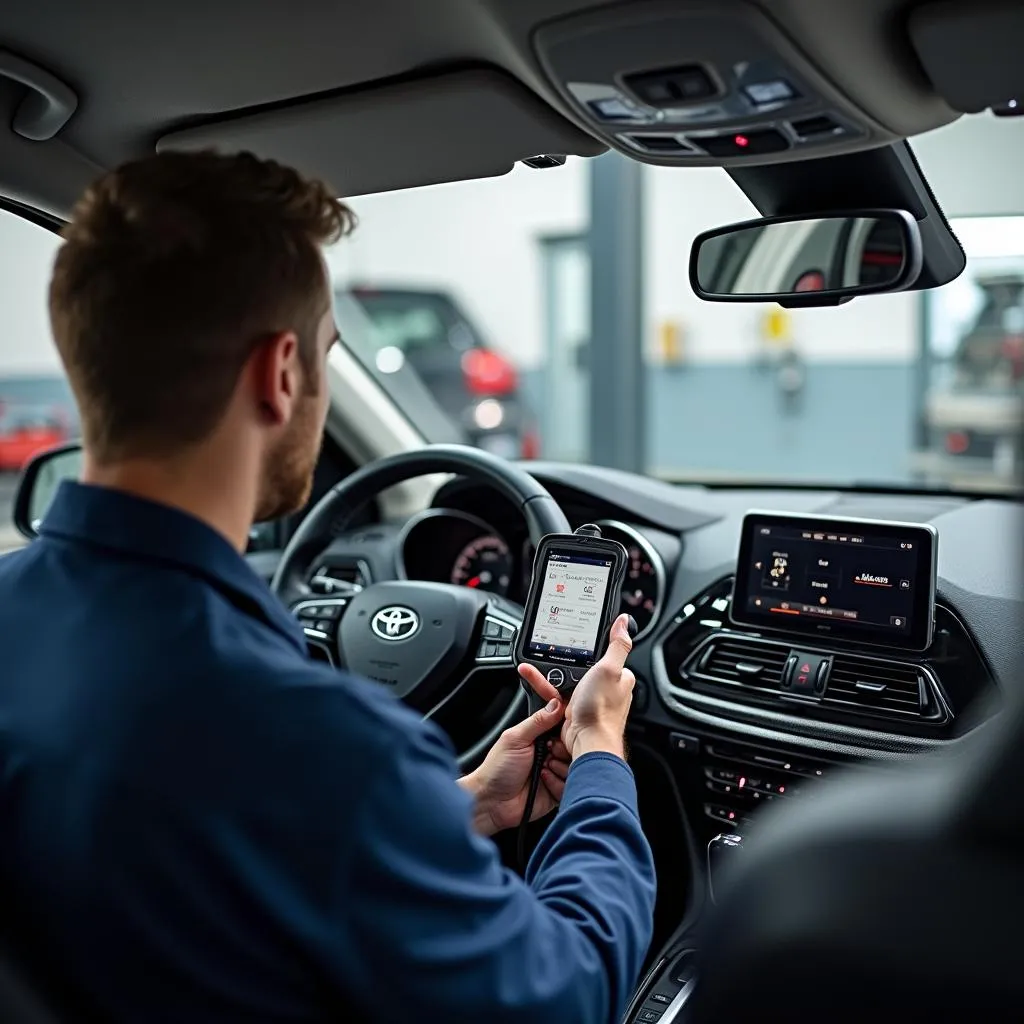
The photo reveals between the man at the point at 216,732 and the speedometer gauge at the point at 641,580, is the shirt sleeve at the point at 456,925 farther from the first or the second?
the speedometer gauge at the point at 641,580

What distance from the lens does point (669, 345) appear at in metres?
11.1

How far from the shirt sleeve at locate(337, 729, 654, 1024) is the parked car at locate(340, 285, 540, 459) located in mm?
8592

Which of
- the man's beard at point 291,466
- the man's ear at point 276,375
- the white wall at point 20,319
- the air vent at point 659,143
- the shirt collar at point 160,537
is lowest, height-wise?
the shirt collar at point 160,537

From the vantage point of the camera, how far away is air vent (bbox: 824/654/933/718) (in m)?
2.27

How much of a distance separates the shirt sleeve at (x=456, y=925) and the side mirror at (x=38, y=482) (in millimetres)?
2290

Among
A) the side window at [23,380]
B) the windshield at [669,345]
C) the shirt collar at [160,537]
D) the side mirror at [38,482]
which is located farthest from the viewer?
the side window at [23,380]

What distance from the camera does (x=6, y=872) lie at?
3.81 ft

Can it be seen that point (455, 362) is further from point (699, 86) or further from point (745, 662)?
point (699, 86)

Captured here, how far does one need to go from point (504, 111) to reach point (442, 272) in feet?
34.1

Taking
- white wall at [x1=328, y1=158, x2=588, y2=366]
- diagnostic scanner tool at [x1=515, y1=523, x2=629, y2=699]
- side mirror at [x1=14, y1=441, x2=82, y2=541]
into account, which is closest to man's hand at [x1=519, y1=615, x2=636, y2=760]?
diagnostic scanner tool at [x1=515, y1=523, x2=629, y2=699]

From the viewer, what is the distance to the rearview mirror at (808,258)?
2199mm

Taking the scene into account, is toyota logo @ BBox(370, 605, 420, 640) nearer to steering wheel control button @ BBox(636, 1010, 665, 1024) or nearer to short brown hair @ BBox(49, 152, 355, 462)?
steering wheel control button @ BBox(636, 1010, 665, 1024)

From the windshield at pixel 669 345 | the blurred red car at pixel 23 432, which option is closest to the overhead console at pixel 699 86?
the windshield at pixel 669 345

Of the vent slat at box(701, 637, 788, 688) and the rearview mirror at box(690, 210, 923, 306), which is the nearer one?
the rearview mirror at box(690, 210, 923, 306)
